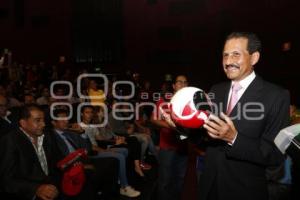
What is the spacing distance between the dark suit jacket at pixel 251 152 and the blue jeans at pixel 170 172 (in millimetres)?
2333

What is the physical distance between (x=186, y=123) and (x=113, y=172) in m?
3.40

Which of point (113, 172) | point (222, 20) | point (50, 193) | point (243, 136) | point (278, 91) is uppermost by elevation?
point (222, 20)

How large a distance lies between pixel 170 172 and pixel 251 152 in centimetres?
273

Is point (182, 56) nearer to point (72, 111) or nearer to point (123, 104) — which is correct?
point (123, 104)

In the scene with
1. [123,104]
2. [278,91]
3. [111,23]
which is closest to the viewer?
[278,91]

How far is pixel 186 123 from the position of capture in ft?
6.61

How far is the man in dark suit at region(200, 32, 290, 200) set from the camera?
1.81 metres

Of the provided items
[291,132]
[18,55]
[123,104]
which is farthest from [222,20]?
[291,132]

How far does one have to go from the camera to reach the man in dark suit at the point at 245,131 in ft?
5.93

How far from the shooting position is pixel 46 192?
3.22 m

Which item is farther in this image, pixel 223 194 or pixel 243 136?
pixel 223 194

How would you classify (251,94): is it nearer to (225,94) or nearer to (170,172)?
(225,94)

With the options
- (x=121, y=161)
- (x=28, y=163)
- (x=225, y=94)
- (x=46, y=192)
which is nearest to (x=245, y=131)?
(x=225, y=94)

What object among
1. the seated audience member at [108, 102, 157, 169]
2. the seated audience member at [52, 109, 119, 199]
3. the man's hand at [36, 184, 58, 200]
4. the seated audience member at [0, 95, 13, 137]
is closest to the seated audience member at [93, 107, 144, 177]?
the seated audience member at [108, 102, 157, 169]
